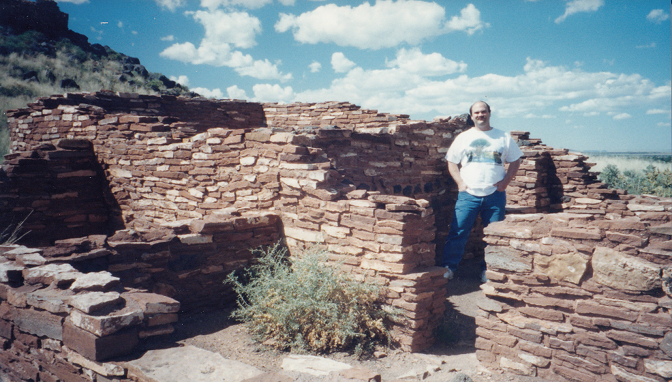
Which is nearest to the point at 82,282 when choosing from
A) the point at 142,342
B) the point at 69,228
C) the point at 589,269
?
the point at 142,342

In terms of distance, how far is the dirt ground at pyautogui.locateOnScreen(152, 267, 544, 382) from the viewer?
2.92 m

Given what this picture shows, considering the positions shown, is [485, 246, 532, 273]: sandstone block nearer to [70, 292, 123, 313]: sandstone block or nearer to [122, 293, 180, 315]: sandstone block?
[122, 293, 180, 315]: sandstone block

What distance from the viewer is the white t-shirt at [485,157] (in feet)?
12.8

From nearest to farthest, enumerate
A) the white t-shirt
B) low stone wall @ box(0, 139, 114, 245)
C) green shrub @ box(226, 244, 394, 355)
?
1. green shrub @ box(226, 244, 394, 355)
2. the white t-shirt
3. low stone wall @ box(0, 139, 114, 245)

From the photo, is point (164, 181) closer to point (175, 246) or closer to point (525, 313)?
point (175, 246)

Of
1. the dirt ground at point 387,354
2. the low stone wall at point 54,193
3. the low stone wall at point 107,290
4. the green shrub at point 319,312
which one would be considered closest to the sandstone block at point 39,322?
the low stone wall at point 107,290

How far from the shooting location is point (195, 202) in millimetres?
5031

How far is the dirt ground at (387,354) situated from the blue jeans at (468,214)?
0.70m

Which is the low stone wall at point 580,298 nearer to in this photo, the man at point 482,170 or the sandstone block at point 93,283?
the man at point 482,170

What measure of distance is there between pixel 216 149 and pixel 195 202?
0.79 metres

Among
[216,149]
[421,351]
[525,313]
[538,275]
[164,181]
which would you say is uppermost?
[216,149]

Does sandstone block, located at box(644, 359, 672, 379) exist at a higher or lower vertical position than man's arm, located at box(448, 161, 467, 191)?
lower

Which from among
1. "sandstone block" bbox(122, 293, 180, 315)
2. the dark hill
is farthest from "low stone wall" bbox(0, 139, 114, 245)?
the dark hill

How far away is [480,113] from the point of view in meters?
4.00
